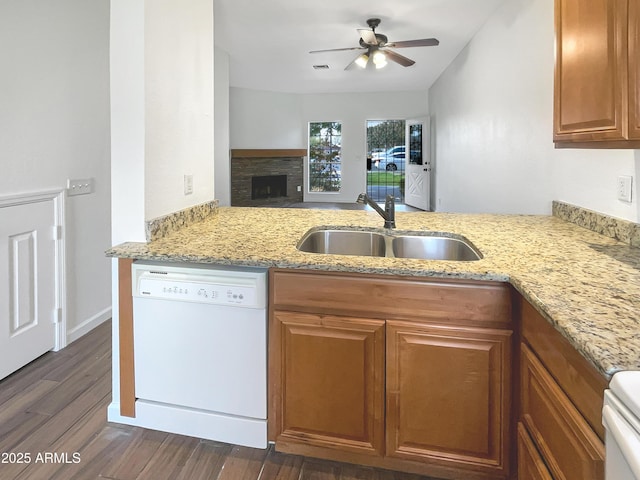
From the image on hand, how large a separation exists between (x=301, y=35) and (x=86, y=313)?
3.92 meters

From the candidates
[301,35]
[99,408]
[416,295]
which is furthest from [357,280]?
[301,35]

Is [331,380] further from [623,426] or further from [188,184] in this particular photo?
[188,184]

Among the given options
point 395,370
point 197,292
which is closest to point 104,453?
point 197,292

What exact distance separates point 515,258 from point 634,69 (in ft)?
2.20

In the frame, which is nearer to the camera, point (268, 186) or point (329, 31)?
point (329, 31)

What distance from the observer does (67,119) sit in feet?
8.91

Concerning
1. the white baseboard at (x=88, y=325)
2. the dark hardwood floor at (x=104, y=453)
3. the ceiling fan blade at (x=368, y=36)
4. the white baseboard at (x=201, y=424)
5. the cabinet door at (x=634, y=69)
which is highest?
the ceiling fan blade at (x=368, y=36)

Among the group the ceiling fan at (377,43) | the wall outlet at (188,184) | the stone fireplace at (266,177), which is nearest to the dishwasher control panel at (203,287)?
the wall outlet at (188,184)

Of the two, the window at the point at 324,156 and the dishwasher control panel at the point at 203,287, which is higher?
the window at the point at 324,156

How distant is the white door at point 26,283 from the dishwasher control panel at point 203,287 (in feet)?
3.83

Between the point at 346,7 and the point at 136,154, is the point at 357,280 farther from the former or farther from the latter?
the point at 346,7

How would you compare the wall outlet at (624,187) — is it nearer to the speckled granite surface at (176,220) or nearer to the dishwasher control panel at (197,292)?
the dishwasher control panel at (197,292)

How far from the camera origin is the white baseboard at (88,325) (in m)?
2.87

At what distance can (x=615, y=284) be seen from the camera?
1232mm
